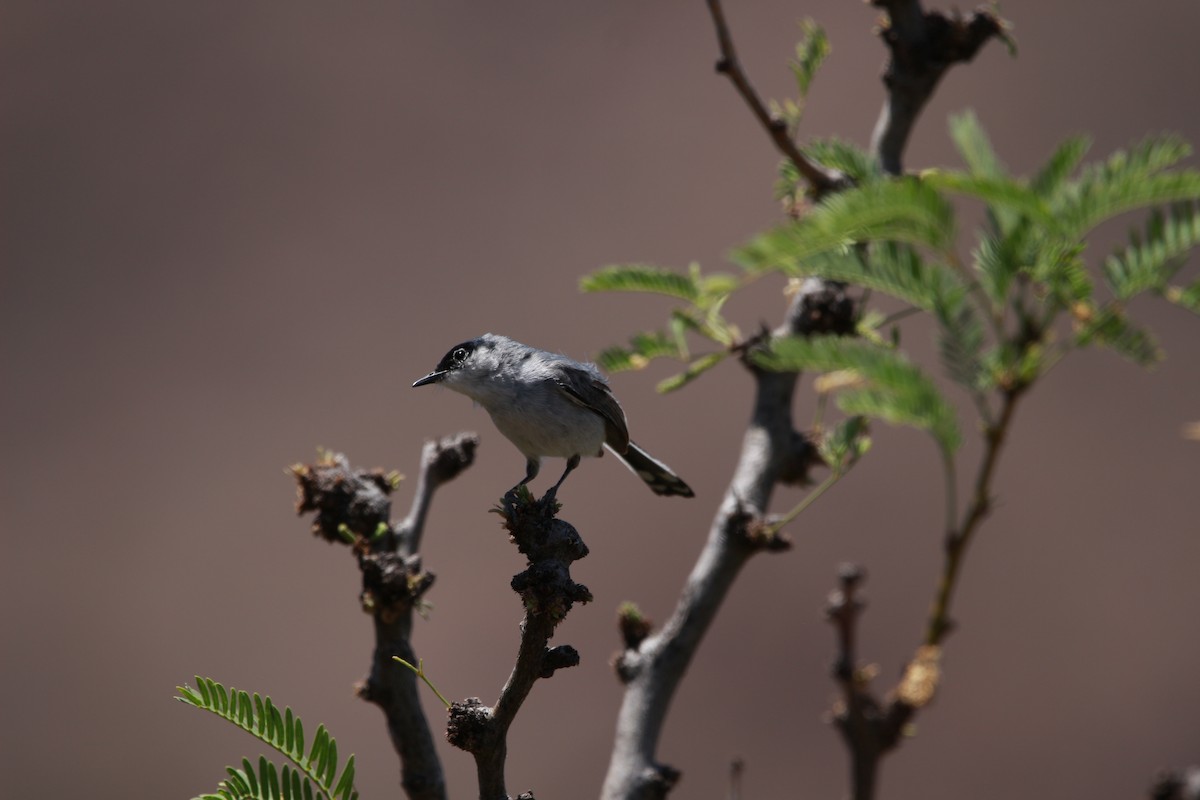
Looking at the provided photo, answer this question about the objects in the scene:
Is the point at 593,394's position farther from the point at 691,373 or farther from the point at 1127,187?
the point at 1127,187

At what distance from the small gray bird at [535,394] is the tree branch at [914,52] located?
35.7 inches

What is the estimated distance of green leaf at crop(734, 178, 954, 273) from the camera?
1199 millimetres

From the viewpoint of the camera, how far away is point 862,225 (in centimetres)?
129

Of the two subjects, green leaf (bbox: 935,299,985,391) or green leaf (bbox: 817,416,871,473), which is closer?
green leaf (bbox: 935,299,985,391)

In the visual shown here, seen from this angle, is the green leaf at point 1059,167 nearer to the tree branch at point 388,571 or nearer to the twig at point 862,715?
the twig at point 862,715

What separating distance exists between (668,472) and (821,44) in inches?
45.7

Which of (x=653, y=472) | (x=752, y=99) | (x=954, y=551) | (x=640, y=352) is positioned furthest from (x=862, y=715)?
(x=653, y=472)

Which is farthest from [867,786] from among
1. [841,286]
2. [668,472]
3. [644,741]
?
[668,472]

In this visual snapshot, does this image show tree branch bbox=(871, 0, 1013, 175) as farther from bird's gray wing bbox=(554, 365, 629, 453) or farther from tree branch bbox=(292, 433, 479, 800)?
tree branch bbox=(292, 433, 479, 800)

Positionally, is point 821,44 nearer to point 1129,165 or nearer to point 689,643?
point 1129,165

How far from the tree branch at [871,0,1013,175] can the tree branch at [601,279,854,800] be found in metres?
0.46

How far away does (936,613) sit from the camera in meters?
1.27

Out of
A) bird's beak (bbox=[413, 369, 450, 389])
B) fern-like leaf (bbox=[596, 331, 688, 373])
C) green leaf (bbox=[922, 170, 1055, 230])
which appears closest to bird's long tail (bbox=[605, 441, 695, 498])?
bird's beak (bbox=[413, 369, 450, 389])

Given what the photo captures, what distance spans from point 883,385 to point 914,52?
1310 mm
